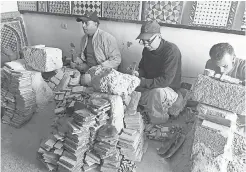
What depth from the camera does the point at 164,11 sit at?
15.7 feet

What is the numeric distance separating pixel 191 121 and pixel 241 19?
2050mm

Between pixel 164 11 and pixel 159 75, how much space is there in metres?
1.42

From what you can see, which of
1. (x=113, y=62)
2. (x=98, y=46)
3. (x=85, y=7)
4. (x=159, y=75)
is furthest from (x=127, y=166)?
(x=85, y=7)

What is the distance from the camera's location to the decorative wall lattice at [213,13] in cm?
420

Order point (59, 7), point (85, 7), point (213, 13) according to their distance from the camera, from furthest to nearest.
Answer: point (59, 7)
point (85, 7)
point (213, 13)

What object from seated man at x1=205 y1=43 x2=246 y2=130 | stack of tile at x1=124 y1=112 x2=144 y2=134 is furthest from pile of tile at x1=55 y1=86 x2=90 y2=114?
seated man at x1=205 y1=43 x2=246 y2=130

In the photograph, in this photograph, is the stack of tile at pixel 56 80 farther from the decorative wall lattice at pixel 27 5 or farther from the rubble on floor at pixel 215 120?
the rubble on floor at pixel 215 120

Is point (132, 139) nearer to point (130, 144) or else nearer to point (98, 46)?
point (130, 144)

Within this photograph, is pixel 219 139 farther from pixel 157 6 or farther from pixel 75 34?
pixel 75 34

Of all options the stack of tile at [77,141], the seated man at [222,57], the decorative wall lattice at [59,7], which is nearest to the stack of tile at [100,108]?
the stack of tile at [77,141]

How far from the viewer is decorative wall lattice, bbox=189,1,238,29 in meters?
4.20

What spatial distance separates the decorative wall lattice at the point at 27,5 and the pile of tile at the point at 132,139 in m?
5.00

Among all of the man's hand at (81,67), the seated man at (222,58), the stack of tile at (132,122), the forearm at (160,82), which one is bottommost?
the stack of tile at (132,122)

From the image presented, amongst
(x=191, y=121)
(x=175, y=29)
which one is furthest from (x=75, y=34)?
(x=191, y=121)
